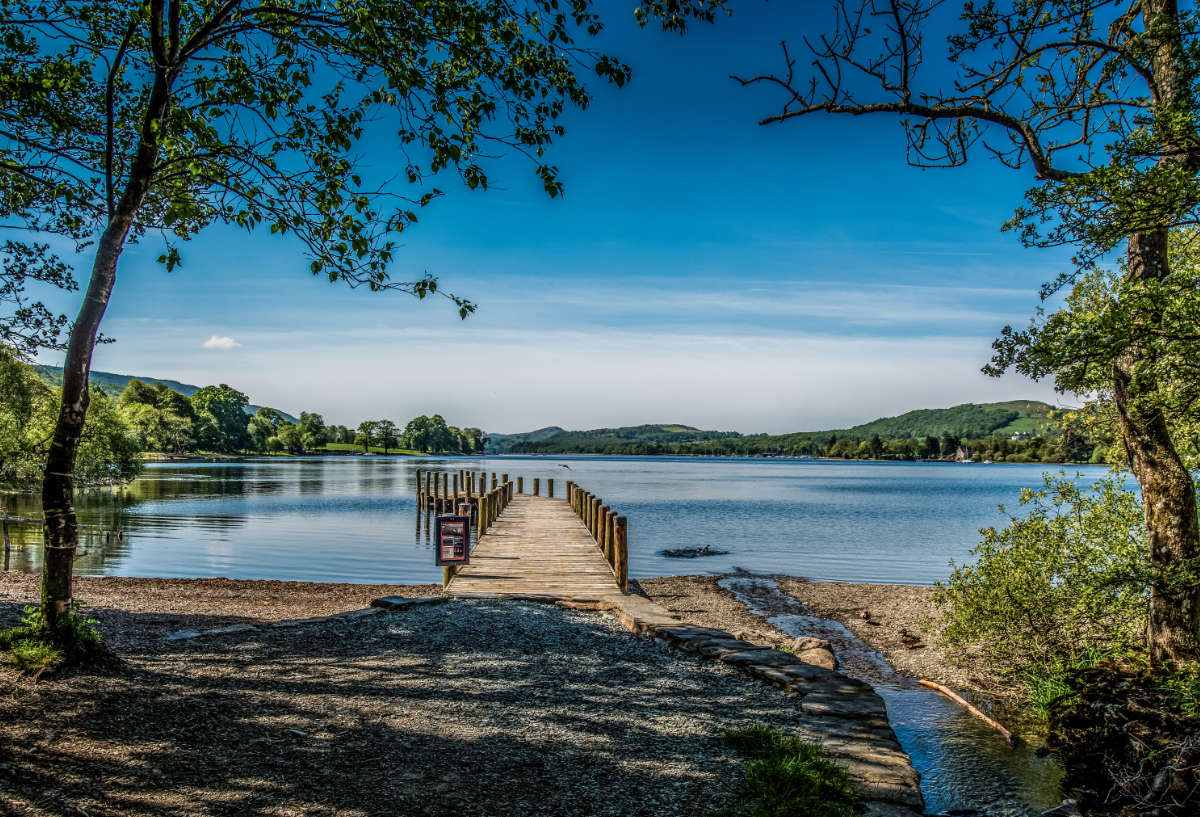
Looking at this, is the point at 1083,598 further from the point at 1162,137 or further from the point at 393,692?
the point at 393,692

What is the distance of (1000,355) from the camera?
18.7 feet

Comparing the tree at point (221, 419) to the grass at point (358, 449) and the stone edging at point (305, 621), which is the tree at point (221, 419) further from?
the stone edging at point (305, 621)

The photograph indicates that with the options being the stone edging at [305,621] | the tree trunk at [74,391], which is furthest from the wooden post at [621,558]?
the tree trunk at [74,391]

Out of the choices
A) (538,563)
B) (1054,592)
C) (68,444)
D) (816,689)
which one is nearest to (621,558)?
(538,563)

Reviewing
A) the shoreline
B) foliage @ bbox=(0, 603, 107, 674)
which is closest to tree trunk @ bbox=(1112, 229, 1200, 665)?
the shoreline

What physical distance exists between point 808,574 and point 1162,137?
55.1 feet

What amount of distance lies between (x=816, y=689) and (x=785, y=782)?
73.9 inches

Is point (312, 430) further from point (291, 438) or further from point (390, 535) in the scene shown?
point (390, 535)

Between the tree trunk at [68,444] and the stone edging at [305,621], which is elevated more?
the tree trunk at [68,444]

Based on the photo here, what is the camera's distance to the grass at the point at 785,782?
3.55 meters

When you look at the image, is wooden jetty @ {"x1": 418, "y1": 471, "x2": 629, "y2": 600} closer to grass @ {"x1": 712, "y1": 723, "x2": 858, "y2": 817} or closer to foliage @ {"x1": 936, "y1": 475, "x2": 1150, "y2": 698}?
grass @ {"x1": 712, "y1": 723, "x2": 858, "y2": 817}

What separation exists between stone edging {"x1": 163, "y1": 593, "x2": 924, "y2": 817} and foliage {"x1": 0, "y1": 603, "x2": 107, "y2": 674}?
144 cm

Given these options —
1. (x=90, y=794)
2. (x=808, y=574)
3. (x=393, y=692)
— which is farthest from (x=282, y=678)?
(x=808, y=574)

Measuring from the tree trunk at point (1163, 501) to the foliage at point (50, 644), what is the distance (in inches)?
353
